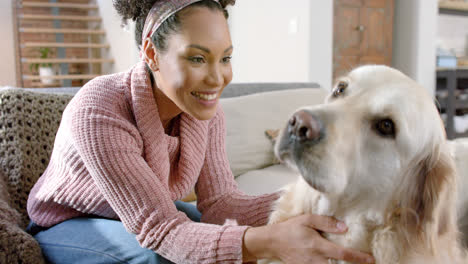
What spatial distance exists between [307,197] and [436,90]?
15.8 feet

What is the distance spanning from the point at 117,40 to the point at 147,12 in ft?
13.6

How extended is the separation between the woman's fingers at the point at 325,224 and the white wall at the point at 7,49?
6024 mm

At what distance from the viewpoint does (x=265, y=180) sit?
187 cm

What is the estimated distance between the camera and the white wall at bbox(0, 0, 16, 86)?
19.0 feet

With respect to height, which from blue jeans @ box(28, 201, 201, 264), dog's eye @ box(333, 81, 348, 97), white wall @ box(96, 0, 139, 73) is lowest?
blue jeans @ box(28, 201, 201, 264)

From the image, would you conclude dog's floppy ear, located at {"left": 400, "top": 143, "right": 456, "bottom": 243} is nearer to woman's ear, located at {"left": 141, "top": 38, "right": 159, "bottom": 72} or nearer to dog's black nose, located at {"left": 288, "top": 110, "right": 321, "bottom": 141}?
dog's black nose, located at {"left": 288, "top": 110, "right": 321, "bottom": 141}

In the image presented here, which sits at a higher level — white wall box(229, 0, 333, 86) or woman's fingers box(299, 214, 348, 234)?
white wall box(229, 0, 333, 86)

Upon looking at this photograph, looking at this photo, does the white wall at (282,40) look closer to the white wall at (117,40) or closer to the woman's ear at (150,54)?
the white wall at (117,40)

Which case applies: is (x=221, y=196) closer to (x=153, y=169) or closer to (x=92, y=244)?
(x=153, y=169)

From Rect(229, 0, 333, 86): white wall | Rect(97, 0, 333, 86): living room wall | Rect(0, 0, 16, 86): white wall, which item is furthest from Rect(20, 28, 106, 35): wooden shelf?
Rect(229, 0, 333, 86): white wall

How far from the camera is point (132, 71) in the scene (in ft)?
3.70

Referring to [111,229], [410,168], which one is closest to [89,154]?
[111,229]

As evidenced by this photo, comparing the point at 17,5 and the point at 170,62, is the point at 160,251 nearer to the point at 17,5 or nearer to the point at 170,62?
the point at 170,62

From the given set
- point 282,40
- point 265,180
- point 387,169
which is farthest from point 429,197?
point 282,40
